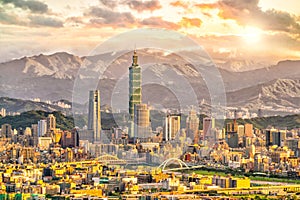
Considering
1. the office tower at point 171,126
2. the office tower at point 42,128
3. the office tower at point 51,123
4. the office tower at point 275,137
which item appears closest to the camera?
the office tower at point 275,137

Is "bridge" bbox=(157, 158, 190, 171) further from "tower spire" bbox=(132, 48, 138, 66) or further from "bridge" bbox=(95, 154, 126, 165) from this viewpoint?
"tower spire" bbox=(132, 48, 138, 66)

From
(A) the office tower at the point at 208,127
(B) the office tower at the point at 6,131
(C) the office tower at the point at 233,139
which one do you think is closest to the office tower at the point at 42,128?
(B) the office tower at the point at 6,131

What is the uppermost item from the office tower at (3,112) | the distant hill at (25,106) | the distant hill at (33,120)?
the distant hill at (25,106)

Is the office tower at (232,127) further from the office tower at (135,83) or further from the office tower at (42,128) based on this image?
the office tower at (42,128)

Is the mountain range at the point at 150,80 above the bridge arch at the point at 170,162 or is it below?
above

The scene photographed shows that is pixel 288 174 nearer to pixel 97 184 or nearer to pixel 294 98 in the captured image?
pixel 97 184

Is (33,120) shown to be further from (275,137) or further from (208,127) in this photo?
(275,137)

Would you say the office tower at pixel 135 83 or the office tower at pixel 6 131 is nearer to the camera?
the office tower at pixel 6 131

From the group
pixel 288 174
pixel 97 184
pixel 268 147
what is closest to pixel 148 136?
pixel 268 147
